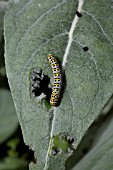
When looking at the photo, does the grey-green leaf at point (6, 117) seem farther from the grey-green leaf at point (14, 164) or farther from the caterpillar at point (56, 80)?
the caterpillar at point (56, 80)

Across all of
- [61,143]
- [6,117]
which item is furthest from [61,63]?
[6,117]

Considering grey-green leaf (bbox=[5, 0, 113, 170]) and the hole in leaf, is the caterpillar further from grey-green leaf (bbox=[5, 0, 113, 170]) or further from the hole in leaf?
the hole in leaf

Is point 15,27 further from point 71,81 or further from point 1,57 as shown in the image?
point 1,57

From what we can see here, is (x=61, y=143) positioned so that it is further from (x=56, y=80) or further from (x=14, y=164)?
(x=14, y=164)

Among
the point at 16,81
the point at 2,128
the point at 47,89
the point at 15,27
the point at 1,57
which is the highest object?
the point at 15,27

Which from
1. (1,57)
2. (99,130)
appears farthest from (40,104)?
(99,130)

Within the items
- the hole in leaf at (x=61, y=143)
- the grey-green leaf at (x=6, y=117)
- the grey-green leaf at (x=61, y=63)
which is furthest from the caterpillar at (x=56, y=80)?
the grey-green leaf at (x=6, y=117)

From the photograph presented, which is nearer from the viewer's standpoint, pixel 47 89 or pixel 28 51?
pixel 28 51
